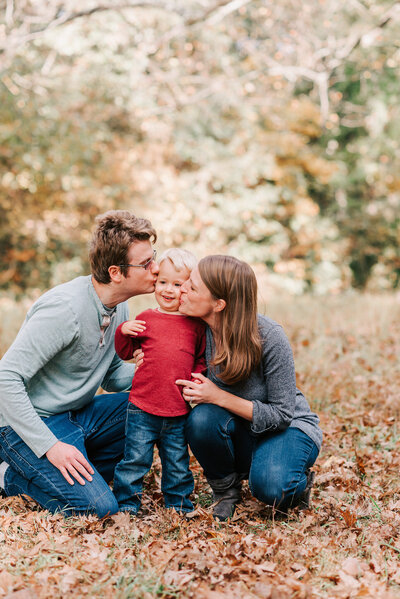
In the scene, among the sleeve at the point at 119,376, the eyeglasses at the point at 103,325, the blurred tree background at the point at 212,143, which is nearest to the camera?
the eyeglasses at the point at 103,325

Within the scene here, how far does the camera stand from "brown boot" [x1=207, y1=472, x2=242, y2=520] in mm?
3268

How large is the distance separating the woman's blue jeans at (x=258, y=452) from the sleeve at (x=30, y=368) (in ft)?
2.57

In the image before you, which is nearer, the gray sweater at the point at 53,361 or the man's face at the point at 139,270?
the gray sweater at the point at 53,361

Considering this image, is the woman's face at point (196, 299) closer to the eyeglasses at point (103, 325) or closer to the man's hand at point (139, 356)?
the man's hand at point (139, 356)

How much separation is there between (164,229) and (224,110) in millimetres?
3099

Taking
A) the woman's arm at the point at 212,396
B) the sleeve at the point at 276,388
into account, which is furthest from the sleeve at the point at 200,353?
the sleeve at the point at 276,388

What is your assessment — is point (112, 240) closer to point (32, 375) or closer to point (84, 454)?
point (32, 375)

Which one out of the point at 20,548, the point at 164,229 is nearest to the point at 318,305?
the point at 164,229

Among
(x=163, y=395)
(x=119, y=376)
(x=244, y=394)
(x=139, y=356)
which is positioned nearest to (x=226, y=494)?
(x=244, y=394)

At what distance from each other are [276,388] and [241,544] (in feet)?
2.64

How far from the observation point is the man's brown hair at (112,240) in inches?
130

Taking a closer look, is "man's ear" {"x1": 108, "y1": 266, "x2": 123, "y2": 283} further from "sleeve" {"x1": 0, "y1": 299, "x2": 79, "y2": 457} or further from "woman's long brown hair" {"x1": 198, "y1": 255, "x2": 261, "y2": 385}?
"woman's long brown hair" {"x1": 198, "y1": 255, "x2": 261, "y2": 385}

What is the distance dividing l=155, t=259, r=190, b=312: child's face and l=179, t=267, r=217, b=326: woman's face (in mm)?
43

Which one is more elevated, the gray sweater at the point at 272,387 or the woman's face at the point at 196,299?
the woman's face at the point at 196,299
